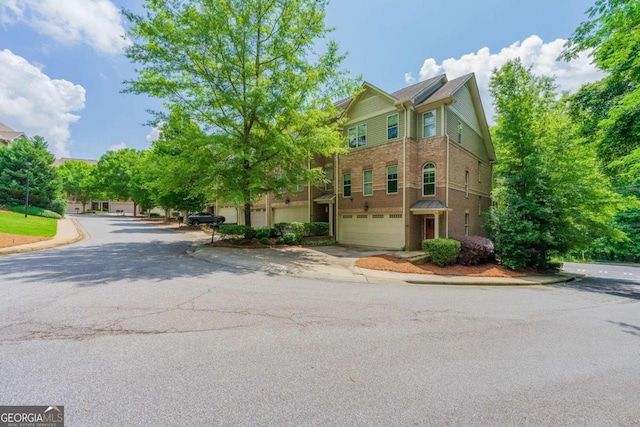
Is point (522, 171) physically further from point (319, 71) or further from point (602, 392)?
point (602, 392)

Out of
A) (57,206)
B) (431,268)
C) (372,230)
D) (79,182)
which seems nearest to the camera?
(431,268)

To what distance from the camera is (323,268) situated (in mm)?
11242

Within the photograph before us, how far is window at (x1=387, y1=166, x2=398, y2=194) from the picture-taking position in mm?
17641

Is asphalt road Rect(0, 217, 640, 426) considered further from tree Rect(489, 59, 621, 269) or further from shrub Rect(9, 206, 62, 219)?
shrub Rect(9, 206, 62, 219)

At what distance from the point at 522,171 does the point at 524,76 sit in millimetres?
6504

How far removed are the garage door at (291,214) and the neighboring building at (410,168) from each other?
936 mm

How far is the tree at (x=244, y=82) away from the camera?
1375 cm

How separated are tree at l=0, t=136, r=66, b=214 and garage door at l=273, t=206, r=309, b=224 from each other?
1044 inches

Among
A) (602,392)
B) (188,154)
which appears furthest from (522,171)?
(188,154)

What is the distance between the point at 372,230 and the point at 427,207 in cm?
387

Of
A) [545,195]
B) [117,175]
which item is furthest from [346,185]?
[117,175]

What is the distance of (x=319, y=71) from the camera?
15250 millimetres

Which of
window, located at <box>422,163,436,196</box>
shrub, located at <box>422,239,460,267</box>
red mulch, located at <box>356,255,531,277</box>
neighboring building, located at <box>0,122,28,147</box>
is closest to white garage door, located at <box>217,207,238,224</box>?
window, located at <box>422,163,436,196</box>

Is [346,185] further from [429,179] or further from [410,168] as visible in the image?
[429,179]
